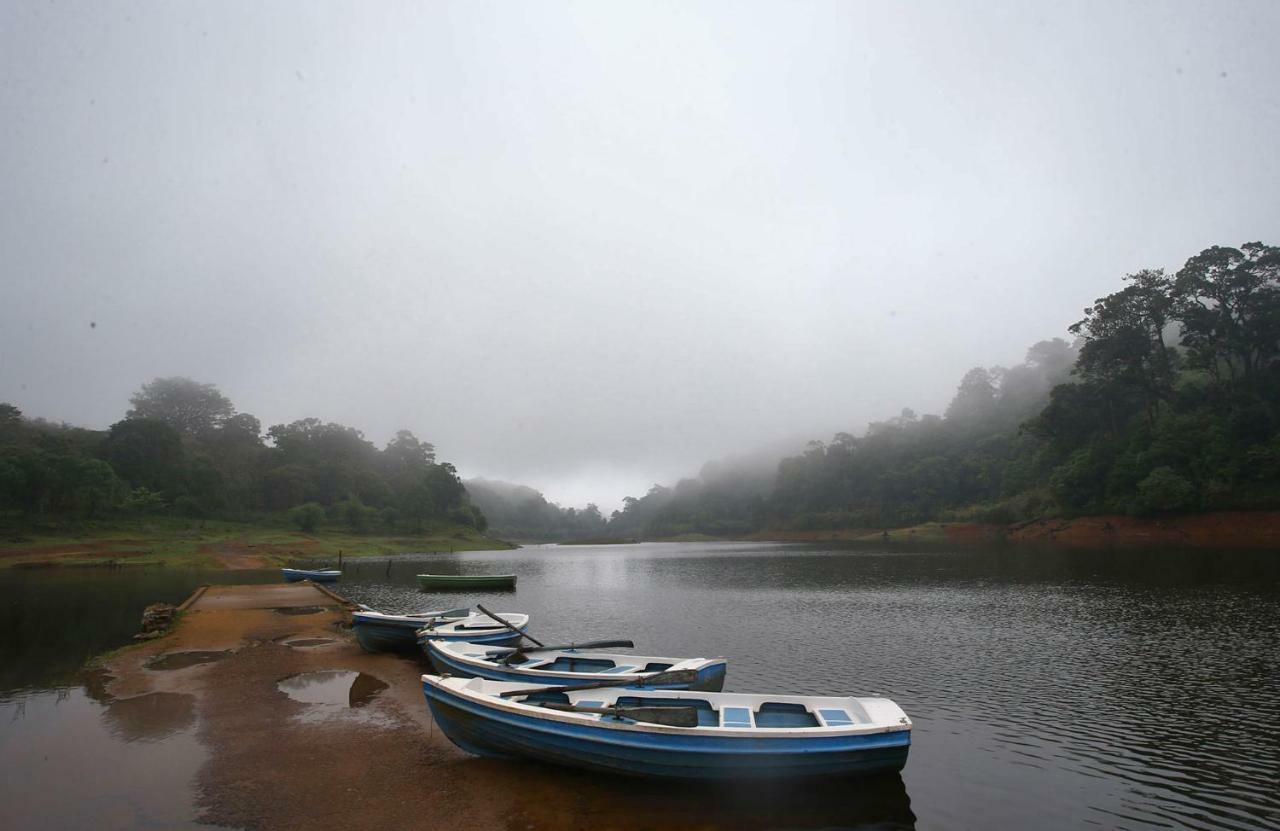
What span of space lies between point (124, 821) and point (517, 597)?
108 feet

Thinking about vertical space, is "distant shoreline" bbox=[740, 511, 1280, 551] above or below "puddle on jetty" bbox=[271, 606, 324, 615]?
above

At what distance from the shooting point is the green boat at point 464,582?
45438mm

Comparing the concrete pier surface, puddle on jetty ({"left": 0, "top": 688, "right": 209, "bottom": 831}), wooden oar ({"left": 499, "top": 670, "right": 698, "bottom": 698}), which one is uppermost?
wooden oar ({"left": 499, "top": 670, "right": 698, "bottom": 698})

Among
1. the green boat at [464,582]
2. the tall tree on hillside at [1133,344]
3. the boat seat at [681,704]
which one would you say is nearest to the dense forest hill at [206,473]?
the green boat at [464,582]

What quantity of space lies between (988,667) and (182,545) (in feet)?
246

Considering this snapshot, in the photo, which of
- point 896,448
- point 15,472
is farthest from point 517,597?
point 896,448

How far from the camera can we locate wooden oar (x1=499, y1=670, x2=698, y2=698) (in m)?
11.6

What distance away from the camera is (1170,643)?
18.5m

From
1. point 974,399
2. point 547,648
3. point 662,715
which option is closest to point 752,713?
point 662,715

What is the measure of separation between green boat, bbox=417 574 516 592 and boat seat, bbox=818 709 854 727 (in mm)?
38708

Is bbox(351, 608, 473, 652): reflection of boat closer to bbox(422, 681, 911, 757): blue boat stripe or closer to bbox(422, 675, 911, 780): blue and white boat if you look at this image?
bbox(422, 675, 911, 780): blue and white boat

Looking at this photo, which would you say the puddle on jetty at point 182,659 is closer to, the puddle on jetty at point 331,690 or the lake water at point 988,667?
the lake water at point 988,667

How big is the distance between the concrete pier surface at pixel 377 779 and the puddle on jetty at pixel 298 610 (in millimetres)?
11545

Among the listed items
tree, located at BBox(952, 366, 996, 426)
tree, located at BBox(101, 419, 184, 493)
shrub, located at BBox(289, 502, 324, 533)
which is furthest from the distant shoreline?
tree, located at BBox(101, 419, 184, 493)
